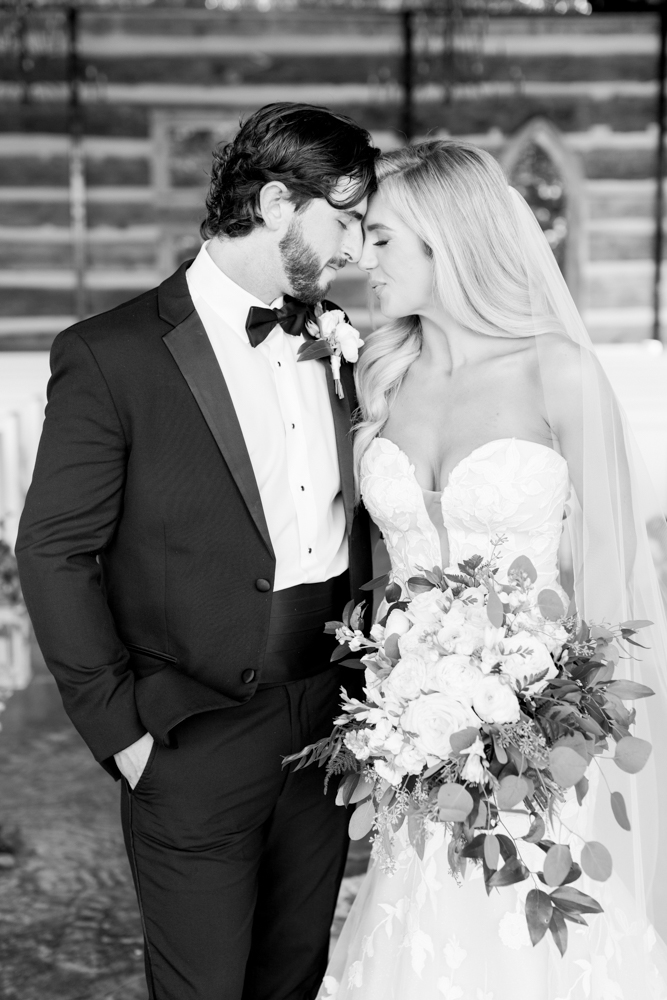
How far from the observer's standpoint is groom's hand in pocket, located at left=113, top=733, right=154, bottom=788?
237 cm

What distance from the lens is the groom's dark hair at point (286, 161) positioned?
254 centimetres

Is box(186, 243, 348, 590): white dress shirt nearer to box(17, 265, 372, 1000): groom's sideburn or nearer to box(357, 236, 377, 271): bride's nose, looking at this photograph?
box(17, 265, 372, 1000): groom's sideburn

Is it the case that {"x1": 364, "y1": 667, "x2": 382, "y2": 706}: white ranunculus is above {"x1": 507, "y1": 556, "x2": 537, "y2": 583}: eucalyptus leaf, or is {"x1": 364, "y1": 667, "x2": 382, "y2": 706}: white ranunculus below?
below

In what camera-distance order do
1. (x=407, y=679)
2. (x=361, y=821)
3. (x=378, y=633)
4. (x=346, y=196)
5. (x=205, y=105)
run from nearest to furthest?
(x=407, y=679), (x=361, y=821), (x=378, y=633), (x=346, y=196), (x=205, y=105)

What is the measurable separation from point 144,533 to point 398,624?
64 cm

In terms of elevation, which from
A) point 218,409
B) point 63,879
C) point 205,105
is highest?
point 205,105

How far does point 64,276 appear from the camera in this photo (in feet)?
28.9

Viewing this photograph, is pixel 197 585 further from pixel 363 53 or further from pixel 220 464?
pixel 363 53

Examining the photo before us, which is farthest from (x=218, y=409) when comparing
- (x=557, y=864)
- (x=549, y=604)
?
(x=557, y=864)

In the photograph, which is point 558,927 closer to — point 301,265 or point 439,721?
point 439,721

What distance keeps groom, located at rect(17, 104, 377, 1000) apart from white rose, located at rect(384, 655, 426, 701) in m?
0.44

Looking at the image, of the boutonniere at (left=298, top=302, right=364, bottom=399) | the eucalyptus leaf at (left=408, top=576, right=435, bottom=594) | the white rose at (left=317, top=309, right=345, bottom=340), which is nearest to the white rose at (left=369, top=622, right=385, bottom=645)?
the eucalyptus leaf at (left=408, top=576, right=435, bottom=594)

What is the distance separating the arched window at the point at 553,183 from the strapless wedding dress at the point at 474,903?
6726 millimetres

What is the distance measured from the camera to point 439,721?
1990mm
